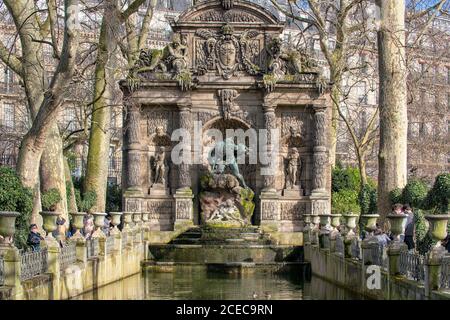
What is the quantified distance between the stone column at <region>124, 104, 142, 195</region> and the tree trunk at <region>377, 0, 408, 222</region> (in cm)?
889

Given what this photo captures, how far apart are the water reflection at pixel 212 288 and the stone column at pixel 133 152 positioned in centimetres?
599

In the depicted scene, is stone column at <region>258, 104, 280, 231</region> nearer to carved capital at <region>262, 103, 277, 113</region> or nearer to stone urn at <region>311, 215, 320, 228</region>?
carved capital at <region>262, 103, 277, 113</region>

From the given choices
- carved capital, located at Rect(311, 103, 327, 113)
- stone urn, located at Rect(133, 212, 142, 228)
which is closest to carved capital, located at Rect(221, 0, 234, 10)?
carved capital, located at Rect(311, 103, 327, 113)

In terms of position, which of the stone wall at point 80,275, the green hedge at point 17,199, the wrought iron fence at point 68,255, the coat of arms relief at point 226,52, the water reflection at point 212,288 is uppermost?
the coat of arms relief at point 226,52

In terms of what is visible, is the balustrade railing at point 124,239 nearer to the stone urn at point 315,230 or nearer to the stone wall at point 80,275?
the stone wall at point 80,275

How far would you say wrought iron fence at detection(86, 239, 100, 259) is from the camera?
17.1 meters

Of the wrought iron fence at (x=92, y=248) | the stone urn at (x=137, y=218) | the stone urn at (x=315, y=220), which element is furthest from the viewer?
the stone urn at (x=137, y=218)

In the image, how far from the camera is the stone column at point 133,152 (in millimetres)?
27422

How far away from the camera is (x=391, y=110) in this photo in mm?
21641

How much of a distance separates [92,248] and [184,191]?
9.74 meters

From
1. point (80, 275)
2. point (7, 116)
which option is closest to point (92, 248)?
point (80, 275)

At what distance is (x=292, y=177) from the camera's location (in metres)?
27.7

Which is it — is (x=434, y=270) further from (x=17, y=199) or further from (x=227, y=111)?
(x=227, y=111)

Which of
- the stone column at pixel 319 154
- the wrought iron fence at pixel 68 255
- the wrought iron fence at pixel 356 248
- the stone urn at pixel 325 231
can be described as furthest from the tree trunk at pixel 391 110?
the wrought iron fence at pixel 68 255
